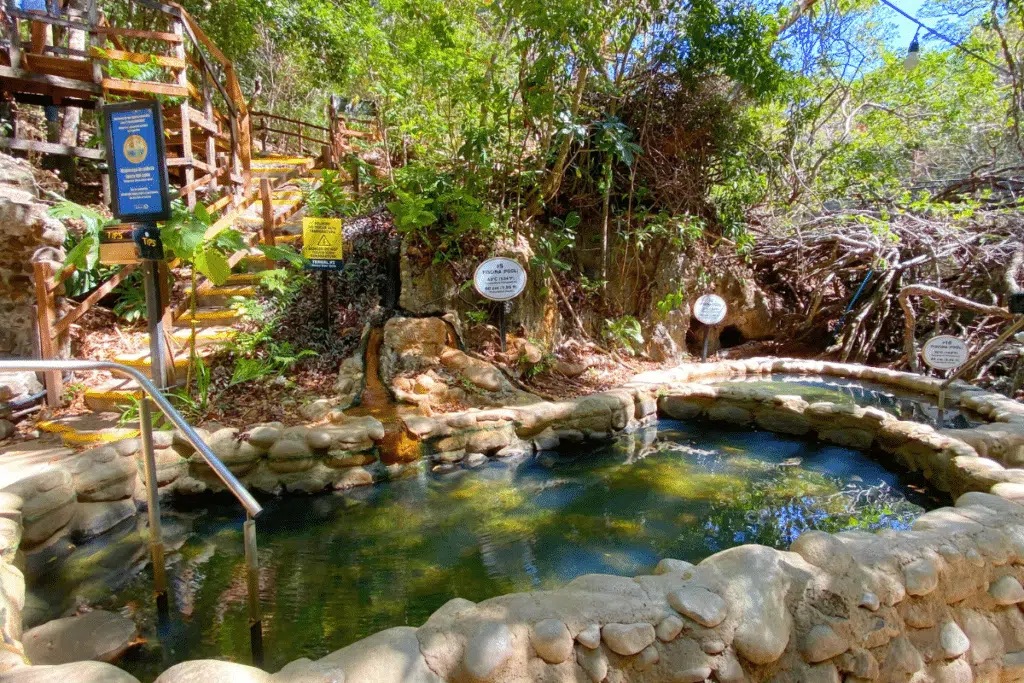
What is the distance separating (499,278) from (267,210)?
2990 millimetres

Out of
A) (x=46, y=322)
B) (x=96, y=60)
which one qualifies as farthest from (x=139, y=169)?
(x=96, y=60)

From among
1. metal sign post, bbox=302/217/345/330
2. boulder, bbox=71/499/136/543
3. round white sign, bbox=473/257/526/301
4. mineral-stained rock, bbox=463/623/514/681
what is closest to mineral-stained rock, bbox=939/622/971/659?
mineral-stained rock, bbox=463/623/514/681

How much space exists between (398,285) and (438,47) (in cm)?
272

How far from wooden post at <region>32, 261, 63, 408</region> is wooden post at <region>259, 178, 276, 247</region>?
2101 millimetres

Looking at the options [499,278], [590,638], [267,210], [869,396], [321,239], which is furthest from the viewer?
[267,210]

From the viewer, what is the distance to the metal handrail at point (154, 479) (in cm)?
198

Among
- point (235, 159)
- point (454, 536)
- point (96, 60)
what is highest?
point (96, 60)

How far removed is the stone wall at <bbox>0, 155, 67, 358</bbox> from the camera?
192 inches

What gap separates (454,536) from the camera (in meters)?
3.31

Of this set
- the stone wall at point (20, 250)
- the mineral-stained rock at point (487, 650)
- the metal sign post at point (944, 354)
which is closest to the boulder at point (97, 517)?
the stone wall at point (20, 250)

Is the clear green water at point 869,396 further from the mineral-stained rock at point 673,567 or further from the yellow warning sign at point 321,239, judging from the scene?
the yellow warning sign at point 321,239

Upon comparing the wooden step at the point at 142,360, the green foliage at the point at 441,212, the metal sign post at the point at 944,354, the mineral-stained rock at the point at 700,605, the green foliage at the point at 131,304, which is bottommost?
the mineral-stained rock at the point at 700,605

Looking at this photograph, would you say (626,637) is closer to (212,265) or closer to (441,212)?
(212,265)

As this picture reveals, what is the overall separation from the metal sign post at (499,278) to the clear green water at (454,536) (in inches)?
66.6
